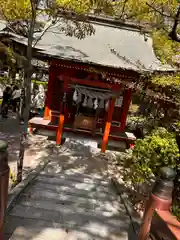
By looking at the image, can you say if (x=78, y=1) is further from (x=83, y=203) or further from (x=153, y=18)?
(x=83, y=203)

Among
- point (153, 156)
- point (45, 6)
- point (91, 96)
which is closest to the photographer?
point (153, 156)

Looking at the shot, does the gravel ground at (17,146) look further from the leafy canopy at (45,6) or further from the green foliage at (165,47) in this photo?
the green foliage at (165,47)

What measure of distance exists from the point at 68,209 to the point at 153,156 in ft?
8.26

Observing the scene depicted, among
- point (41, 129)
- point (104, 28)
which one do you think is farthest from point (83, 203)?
point (104, 28)

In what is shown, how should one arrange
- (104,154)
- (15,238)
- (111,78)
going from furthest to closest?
1. (104,154)
2. (111,78)
3. (15,238)

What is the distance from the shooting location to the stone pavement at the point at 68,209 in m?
4.25

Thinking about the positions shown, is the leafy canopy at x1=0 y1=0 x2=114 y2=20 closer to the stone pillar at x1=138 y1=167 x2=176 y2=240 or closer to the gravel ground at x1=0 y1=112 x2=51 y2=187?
the gravel ground at x1=0 y1=112 x2=51 y2=187

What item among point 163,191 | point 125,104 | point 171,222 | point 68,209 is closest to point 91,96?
point 125,104

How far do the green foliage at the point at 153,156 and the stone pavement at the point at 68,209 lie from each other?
968mm

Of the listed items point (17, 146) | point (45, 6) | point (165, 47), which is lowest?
point (17, 146)

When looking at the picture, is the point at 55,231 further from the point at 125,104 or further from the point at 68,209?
the point at 125,104

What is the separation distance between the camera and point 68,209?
505 cm

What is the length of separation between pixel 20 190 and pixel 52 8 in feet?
15.7

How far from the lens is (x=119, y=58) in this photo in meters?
8.93
